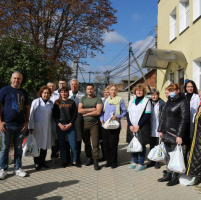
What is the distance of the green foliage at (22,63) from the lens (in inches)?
346

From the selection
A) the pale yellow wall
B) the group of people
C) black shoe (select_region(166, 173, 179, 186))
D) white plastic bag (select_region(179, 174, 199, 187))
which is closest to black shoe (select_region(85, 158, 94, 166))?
the group of people

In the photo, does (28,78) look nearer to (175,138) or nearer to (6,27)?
(6,27)

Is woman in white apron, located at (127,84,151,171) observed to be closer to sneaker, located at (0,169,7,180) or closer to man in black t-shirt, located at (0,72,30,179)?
man in black t-shirt, located at (0,72,30,179)

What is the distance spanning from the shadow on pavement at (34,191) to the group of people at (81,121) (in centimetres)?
71

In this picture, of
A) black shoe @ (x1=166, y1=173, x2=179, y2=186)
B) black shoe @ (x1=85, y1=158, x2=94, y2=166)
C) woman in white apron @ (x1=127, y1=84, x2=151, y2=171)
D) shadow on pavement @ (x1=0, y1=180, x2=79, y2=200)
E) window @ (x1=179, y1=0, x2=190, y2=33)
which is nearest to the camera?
shadow on pavement @ (x1=0, y1=180, x2=79, y2=200)

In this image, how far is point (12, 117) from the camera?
4.59 m

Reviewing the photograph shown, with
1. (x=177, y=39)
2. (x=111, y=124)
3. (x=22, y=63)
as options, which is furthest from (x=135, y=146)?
(x=177, y=39)

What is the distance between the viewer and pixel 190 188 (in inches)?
162

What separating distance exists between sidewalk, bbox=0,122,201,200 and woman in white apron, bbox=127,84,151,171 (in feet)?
2.04

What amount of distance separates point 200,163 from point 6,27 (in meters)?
10.7

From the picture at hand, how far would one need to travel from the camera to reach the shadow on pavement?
3.72 metres

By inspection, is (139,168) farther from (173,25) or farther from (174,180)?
(173,25)

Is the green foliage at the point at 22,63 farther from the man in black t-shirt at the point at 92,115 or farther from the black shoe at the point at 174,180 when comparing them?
the black shoe at the point at 174,180

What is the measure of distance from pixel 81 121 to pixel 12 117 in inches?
63.8
